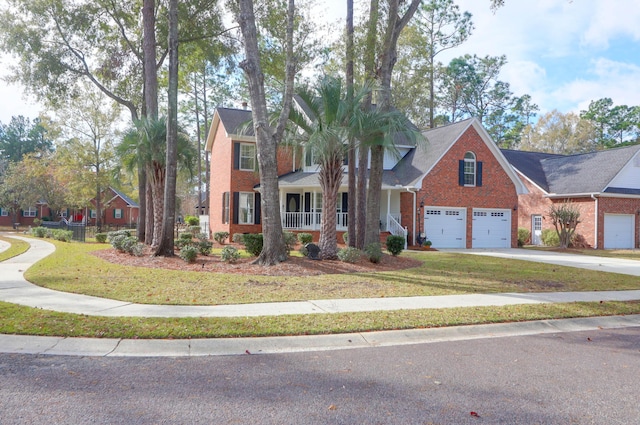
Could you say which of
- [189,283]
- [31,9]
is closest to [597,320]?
[189,283]

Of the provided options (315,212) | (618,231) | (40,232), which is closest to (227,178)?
(315,212)

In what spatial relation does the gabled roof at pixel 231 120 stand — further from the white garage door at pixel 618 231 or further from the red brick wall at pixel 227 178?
the white garage door at pixel 618 231

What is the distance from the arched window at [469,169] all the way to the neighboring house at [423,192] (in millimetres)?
51

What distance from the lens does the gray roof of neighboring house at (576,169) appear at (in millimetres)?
24891

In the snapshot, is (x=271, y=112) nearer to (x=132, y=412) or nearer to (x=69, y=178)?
(x=132, y=412)

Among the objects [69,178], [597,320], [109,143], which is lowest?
[597,320]

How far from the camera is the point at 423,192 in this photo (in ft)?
72.3

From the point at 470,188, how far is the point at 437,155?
271 cm

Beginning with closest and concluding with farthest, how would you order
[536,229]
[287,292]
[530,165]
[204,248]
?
[287,292]
[204,248]
[536,229]
[530,165]

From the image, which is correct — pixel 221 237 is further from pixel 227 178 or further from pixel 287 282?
pixel 287 282

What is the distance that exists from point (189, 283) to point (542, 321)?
7068 millimetres

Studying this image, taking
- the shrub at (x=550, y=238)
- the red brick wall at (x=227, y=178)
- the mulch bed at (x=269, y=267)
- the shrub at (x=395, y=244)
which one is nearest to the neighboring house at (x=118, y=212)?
the red brick wall at (x=227, y=178)

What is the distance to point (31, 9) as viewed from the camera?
66.2 ft

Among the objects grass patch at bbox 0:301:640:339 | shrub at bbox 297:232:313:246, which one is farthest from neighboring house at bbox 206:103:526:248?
grass patch at bbox 0:301:640:339
